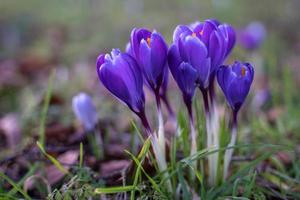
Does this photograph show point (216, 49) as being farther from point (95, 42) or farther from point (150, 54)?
point (95, 42)

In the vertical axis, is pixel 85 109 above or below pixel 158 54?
below

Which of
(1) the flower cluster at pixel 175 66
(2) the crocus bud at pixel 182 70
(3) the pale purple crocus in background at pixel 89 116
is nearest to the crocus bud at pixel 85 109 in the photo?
(3) the pale purple crocus in background at pixel 89 116

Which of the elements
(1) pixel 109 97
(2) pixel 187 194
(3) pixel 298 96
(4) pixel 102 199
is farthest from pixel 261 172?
(1) pixel 109 97

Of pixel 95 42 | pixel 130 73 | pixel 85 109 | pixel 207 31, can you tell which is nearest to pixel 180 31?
pixel 207 31

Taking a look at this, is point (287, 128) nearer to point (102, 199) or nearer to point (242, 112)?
point (242, 112)

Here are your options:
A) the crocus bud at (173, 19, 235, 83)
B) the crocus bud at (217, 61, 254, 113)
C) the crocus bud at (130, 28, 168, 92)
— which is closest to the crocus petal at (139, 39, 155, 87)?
the crocus bud at (130, 28, 168, 92)

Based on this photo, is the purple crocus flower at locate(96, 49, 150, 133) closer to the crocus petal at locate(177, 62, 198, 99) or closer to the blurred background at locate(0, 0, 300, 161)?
the crocus petal at locate(177, 62, 198, 99)
